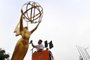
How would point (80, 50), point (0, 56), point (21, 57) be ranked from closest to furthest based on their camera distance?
1. point (21, 57)
2. point (0, 56)
3. point (80, 50)

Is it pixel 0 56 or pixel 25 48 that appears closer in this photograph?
pixel 25 48

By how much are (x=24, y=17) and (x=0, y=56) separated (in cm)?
1571

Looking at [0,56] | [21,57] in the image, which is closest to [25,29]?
[21,57]

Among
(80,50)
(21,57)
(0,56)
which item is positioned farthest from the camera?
(80,50)

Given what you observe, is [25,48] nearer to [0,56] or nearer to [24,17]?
[24,17]

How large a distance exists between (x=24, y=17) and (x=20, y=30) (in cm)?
92

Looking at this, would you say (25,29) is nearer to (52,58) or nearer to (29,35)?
(29,35)

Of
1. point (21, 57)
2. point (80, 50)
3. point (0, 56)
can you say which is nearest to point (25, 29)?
point (21, 57)

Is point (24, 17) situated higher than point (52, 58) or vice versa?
point (24, 17)

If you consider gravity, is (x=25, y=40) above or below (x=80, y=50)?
above

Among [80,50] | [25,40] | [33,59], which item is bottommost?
[80,50]

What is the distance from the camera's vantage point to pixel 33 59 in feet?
75.8

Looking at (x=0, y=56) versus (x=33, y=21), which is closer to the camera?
(x=33, y=21)

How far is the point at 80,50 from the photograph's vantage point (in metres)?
44.3
